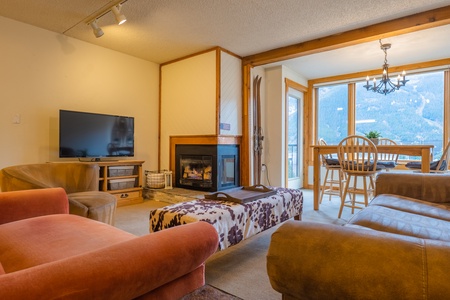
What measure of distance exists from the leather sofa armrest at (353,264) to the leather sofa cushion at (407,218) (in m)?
0.70

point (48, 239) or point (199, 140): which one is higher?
point (199, 140)

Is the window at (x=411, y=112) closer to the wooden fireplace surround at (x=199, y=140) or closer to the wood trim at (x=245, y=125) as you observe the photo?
the wood trim at (x=245, y=125)

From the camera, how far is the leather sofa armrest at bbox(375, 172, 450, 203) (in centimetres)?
191

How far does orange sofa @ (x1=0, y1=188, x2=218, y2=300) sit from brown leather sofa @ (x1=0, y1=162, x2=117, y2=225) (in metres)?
0.84

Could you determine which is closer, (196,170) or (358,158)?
(358,158)

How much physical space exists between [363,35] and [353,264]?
3576mm

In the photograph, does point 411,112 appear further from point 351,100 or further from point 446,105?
point 351,100

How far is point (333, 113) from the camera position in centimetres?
566

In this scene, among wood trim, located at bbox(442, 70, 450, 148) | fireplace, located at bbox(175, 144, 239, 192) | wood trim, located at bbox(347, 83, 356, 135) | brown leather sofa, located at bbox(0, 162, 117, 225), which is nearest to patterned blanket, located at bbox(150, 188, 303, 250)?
brown leather sofa, located at bbox(0, 162, 117, 225)

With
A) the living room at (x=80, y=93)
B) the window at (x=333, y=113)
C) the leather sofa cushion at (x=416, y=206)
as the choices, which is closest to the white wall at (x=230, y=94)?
the living room at (x=80, y=93)

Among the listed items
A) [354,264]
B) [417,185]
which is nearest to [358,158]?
[417,185]

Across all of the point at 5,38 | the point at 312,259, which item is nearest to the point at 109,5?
the point at 5,38

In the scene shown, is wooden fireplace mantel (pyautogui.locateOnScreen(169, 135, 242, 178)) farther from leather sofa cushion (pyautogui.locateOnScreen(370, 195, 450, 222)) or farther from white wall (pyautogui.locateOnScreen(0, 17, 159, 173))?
leather sofa cushion (pyautogui.locateOnScreen(370, 195, 450, 222))

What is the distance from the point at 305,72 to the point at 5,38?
190 inches
